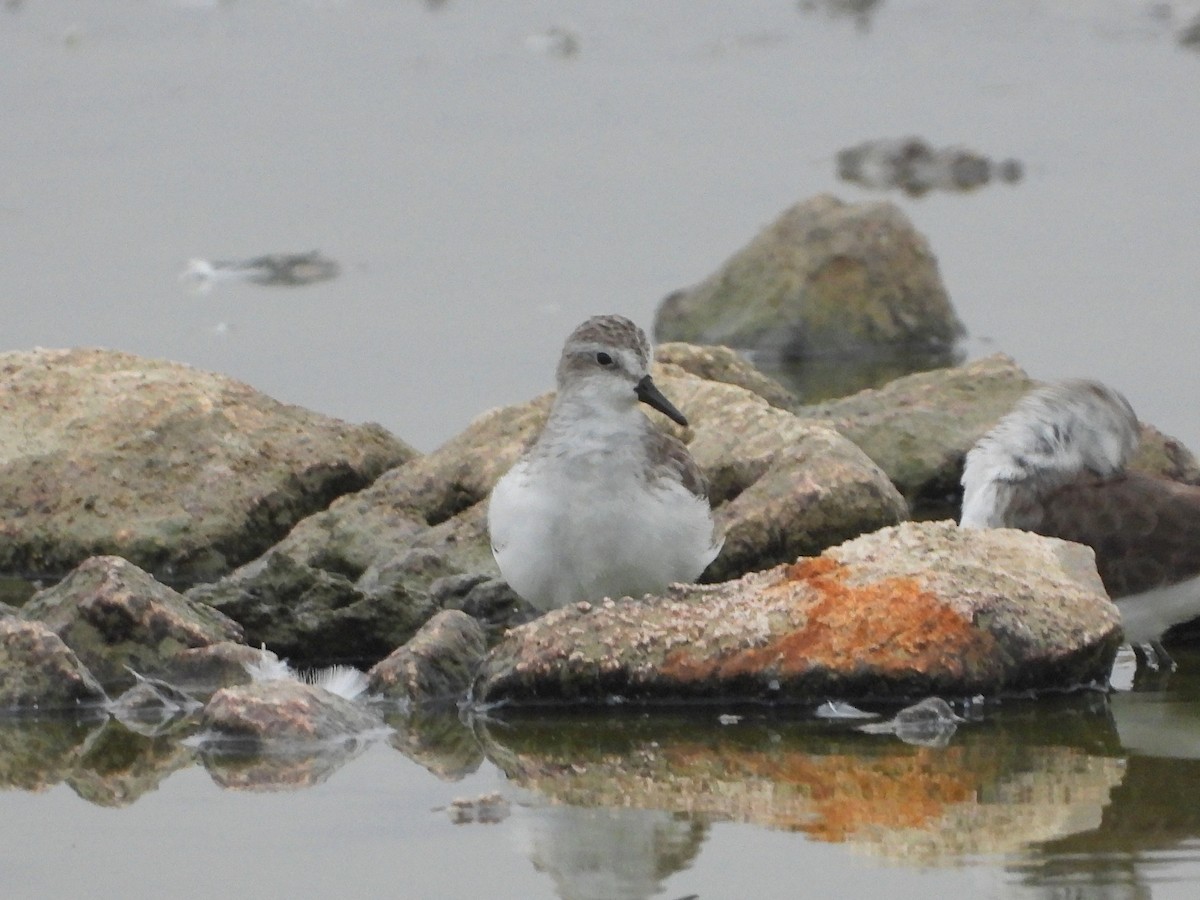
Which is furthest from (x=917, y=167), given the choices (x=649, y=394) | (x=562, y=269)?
(x=649, y=394)

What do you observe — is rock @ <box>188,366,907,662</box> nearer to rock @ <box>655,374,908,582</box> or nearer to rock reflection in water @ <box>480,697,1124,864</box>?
rock @ <box>655,374,908,582</box>

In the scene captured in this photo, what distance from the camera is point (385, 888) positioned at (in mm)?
6488

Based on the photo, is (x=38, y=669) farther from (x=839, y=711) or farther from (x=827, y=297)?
(x=827, y=297)

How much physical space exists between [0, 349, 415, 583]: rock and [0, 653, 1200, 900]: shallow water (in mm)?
2622

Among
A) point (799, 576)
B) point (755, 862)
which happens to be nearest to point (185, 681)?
point (799, 576)

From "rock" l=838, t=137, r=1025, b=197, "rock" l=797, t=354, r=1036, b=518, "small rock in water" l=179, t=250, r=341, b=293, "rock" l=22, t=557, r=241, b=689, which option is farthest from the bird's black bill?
"rock" l=838, t=137, r=1025, b=197

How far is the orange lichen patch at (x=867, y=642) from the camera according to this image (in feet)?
27.1

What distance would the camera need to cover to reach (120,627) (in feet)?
29.2

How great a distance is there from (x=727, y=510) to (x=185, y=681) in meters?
2.57

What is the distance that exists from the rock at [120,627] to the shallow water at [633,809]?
19.3 inches

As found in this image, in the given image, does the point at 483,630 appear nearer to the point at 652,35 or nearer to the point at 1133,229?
the point at 1133,229

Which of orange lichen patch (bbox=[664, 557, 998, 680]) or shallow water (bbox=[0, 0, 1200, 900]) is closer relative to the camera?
shallow water (bbox=[0, 0, 1200, 900])

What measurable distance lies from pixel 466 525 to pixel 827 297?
5.65 metres

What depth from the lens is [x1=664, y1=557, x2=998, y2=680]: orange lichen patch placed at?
827cm
